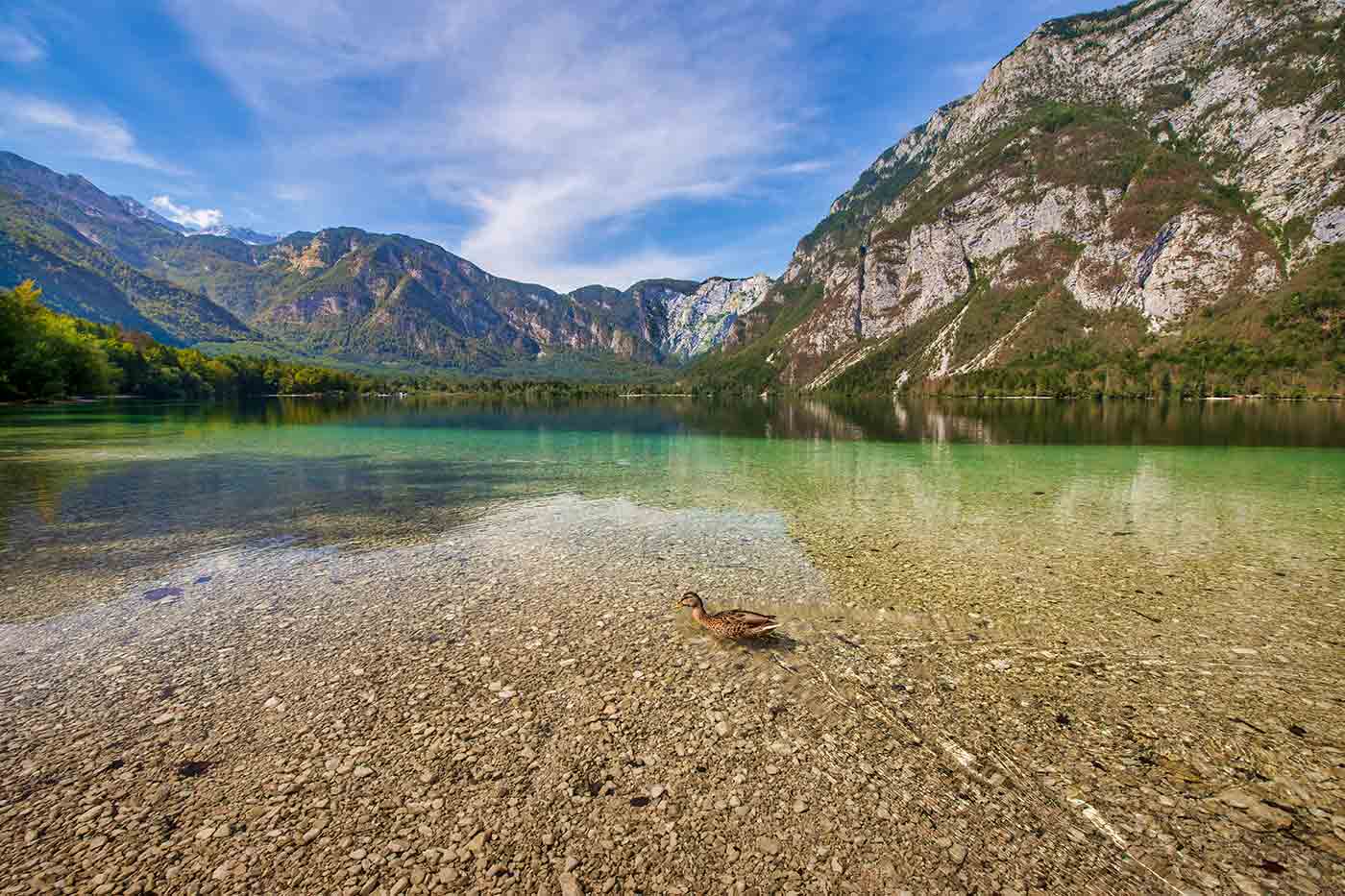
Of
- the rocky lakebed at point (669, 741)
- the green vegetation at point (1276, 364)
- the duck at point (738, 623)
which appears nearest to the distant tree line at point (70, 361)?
the rocky lakebed at point (669, 741)

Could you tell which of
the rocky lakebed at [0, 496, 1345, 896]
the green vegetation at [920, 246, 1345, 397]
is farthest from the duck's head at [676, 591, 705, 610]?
the green vegetation at [920, 246, 1345, 397]

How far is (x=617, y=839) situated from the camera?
5.93 m

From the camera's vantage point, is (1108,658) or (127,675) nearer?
(127,675)

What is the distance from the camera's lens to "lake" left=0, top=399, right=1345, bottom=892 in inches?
244

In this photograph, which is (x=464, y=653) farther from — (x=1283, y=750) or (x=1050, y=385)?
(x=1050, y=385)

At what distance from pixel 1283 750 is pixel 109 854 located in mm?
13390

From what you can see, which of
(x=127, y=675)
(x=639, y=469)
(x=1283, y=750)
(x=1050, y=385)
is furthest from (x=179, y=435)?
(x=1050, y=385)

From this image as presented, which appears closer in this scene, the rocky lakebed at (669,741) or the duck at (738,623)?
the rocky lakebed at (669,741)

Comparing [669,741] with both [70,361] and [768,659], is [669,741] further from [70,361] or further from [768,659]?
[70,361]

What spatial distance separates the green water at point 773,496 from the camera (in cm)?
1612

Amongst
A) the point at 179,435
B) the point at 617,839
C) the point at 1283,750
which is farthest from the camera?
the point at 179,435

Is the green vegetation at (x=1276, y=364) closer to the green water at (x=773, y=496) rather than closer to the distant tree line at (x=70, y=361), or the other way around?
the green water at (x=773, y=496)

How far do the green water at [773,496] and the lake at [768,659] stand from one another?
0.24 meters

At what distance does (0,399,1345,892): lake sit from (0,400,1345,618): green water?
0.24 metres
